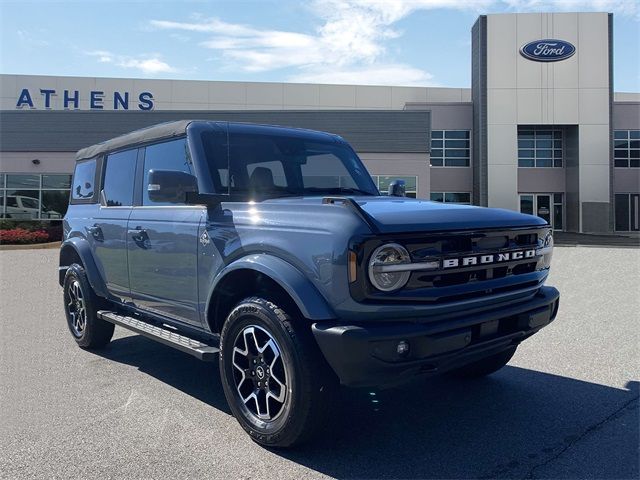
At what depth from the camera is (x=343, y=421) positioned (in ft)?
12.2

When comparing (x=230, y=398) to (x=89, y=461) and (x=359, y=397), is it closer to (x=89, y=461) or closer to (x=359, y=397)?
(x=89, y=461)

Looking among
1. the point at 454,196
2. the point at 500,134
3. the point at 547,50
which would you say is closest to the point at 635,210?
the point at 500,134

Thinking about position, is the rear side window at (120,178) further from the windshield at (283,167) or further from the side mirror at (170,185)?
the side mirror at (170,185)

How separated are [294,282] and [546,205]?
33.1 meters

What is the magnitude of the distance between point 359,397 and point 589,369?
2.22m

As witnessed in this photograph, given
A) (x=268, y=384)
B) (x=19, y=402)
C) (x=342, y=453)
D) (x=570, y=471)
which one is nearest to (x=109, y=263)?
(x=19, y=402)

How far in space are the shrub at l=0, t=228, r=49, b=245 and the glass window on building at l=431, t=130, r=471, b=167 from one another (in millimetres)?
22113

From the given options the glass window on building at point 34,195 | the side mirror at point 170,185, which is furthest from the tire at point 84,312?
the glass window on building at point 34,195

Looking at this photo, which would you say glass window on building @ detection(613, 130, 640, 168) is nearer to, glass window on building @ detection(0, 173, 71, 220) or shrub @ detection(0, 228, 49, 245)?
glass window on building @ detection(0, 173, 71, 220)

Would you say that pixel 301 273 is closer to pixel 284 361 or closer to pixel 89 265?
pixel 284 361

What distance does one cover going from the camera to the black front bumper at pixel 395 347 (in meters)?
2.77

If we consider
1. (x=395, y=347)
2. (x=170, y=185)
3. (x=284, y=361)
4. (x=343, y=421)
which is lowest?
(x=343, y=421)

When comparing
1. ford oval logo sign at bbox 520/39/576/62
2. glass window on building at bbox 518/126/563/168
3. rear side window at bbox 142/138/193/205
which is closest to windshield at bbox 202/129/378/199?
rear side window at bbox 142/138/193/205

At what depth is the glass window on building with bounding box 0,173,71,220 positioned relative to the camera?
27688mm
